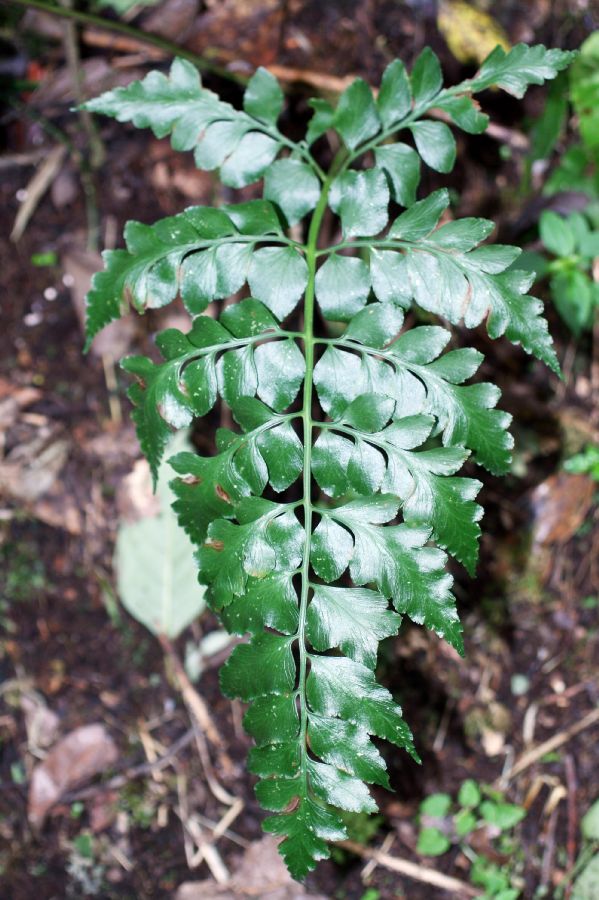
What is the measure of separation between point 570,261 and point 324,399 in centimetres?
138

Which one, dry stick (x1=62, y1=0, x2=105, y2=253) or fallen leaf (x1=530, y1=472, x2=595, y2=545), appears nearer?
fallen leaf (x1=530, y1=472, x2=595, y2=545)

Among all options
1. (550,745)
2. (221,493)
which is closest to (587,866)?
(550,745)

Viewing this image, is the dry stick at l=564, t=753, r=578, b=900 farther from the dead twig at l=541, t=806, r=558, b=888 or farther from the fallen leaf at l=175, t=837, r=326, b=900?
the fallen leaf at l=175, t=837, r=326, b=900

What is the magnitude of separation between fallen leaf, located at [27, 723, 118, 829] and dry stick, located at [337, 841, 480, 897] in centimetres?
101

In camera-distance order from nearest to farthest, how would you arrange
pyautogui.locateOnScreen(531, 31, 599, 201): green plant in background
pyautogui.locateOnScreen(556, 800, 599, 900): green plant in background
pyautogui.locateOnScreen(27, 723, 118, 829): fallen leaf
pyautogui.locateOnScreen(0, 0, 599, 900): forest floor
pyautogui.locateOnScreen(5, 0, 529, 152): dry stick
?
pyautogui.locateOnScreen(5, 0, 529, 152): dry stick
pyautogui.locateOnScreen(556, 800, 599, 900): green plant in background
pyautogui.locateOnScreen(531, 31, 599, 201): green plant in background
pyautogui.locateOnScreen(0, 0, 599, 900): forest floor
pyautogui.locateOnScreen(27, 723, 118, 829): fallen leaf

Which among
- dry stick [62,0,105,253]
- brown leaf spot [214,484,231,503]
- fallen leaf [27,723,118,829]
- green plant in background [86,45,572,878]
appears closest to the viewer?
green plant in background [86,45,572,878]

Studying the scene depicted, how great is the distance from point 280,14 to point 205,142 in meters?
1.29

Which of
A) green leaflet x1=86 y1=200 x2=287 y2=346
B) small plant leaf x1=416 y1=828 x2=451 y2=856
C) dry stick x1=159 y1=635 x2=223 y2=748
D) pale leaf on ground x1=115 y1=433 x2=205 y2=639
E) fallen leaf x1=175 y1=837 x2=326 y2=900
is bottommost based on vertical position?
fallen leaf x1=175 y1=837 x2=326 y2=900

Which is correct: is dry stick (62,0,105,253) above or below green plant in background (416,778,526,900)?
above

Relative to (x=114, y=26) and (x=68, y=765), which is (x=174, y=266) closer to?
(x=114, y=26)

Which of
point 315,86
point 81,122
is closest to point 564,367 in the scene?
point 315,86

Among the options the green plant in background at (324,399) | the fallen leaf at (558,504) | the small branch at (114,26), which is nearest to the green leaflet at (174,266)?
the green plant in background at (324,399)

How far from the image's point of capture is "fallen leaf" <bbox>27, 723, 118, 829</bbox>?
10.2 feet

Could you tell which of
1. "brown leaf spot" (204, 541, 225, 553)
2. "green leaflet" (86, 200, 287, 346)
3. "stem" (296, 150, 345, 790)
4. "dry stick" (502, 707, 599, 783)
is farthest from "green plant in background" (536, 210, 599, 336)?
"brown leaf spot" (204, 541, 225, 553)
